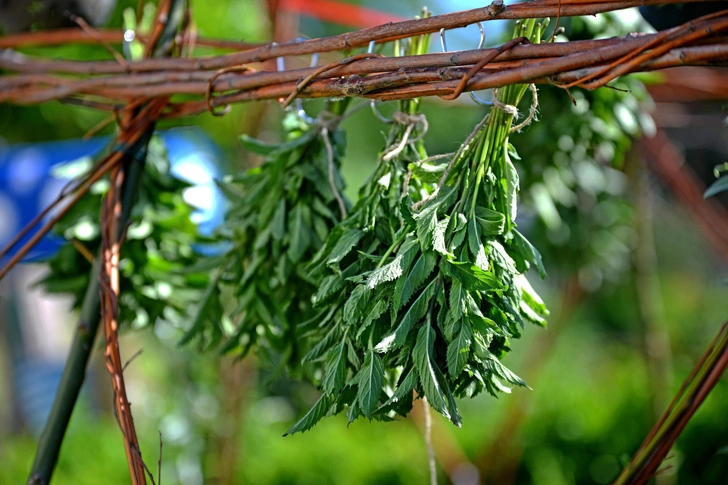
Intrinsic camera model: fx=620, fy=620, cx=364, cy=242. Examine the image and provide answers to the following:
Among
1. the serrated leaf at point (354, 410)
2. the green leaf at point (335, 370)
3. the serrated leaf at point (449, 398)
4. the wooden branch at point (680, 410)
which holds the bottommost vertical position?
the wooden branch at point (680, 410)

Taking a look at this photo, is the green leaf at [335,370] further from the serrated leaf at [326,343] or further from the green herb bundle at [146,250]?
the green herb bundle at [146,250]

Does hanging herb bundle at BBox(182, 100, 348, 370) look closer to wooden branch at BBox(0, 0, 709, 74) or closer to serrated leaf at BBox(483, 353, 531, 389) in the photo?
wooden branch at BBox(0, 0, 709, 74)

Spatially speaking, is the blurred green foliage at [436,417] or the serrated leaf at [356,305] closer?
the serrated leaf at [356,305]

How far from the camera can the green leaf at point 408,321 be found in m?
0.48

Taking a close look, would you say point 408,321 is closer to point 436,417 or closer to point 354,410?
point 354,410

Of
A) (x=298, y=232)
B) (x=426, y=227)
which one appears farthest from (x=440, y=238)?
(x=298, y=232)

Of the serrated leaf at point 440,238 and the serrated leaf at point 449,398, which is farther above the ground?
the serrated leaf at point 440,238

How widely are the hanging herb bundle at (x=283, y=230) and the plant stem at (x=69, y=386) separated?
0.12 metres

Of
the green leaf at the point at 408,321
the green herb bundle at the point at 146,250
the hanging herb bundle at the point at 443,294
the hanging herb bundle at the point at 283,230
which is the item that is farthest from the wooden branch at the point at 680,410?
the green herb bundle at the point at 146,250

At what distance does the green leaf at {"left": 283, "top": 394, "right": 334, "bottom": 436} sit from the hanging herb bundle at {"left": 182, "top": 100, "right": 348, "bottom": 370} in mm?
169

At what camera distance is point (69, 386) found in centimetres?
73

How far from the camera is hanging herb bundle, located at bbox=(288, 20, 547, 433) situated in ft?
1.56

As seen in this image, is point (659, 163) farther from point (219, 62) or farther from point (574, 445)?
point (219, 62)

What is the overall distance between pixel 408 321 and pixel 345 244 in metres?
0.11
